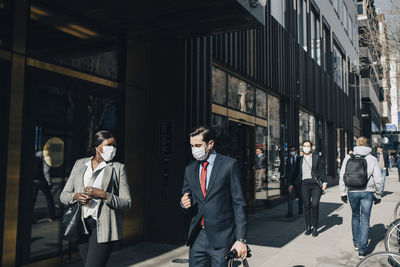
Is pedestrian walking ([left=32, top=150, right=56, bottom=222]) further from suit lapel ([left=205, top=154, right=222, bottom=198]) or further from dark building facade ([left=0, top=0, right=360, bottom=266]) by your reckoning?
suit lapel ([left=205, top=154, right=222, bottom=198])

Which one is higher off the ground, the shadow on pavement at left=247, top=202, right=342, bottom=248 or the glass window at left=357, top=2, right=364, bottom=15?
the glass window at left=357, top=2, right=364, bottom=15

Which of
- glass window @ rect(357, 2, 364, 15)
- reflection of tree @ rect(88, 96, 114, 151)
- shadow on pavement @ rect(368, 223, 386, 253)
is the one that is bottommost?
shadow on pavement @ rect(368, 223, 386, 253)

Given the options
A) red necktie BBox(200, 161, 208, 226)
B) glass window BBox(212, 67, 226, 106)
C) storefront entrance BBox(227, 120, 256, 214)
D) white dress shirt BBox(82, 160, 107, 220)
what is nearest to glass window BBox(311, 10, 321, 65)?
storefront entrance BBox(227, 120, 256, 214)

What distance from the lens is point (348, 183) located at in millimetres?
6207

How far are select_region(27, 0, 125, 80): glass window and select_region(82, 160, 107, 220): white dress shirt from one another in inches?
108

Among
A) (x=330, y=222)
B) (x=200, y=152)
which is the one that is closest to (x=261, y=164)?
(x=330, y=222)

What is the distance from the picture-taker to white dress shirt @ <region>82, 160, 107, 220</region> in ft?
11.0

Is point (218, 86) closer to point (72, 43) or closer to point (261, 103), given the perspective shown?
point (261, 103)

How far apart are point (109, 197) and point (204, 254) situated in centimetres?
96

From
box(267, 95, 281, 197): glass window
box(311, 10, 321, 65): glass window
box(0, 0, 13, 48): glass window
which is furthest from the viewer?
box(311, 10, 321, 65): glass window

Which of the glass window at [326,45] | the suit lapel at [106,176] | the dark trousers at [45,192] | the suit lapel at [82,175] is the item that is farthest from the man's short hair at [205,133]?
the glass window at [326,45]

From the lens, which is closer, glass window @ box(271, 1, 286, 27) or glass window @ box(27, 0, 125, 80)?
glass window @ box(27, 0, 125, 80)

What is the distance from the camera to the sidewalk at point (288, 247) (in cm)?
592

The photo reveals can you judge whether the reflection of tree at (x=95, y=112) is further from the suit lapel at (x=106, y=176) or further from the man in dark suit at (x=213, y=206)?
the man in dark suit at (x=213, y=206)
